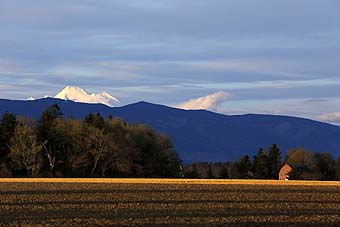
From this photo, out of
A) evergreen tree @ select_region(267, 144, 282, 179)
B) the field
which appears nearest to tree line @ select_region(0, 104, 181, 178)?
evergreen tree @ select_region(267, 144, 282, 179)

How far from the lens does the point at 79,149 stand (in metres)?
101

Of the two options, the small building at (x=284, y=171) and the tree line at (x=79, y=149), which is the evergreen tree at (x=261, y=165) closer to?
the small building at (x=284, y=171)

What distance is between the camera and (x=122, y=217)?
31047 millimetres

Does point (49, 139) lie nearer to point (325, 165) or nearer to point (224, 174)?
point (224, 174)

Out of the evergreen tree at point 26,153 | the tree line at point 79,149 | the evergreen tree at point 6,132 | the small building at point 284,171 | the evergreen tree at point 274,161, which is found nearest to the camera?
the evergreen tree at point 26,153

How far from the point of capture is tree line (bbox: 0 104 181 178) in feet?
316

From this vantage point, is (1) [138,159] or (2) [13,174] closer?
(2) [13,174]

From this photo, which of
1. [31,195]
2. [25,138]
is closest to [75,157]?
[25,138]

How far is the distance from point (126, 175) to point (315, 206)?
202 feet

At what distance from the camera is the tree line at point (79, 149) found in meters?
96.4

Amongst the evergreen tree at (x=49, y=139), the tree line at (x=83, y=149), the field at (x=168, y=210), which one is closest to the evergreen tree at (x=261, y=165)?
the tree line at (x=83, y=149)

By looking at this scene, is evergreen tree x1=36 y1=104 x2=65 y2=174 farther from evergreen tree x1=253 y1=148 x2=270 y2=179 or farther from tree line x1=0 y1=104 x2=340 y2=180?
evergreen tree x1=253 y1=148 x2=270 y2=179

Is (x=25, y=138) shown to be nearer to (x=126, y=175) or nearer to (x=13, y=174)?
(x=13, y=174)

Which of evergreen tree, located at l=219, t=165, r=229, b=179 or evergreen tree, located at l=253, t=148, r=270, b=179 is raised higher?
evergreen tree, located at l=253, t=148, r=270, b=179
